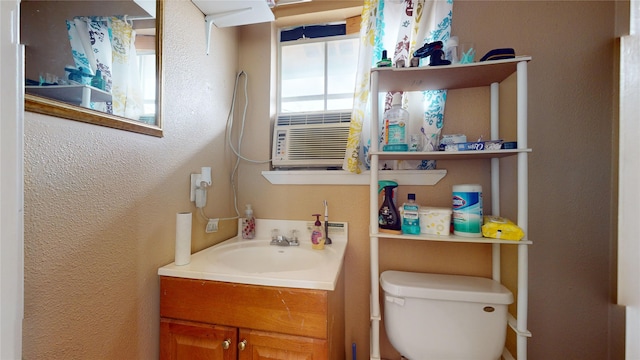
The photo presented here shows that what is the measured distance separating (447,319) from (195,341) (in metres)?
0.97

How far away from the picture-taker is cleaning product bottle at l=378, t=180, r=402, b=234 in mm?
1088

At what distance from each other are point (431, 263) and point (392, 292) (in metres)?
0.33

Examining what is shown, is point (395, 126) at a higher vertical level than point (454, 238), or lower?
higher

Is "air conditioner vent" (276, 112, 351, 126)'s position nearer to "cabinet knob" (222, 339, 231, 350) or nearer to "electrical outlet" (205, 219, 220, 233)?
"electrical outlet" (205, 219, 220, 233)

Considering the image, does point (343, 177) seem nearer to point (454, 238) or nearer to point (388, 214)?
point (388, 214)

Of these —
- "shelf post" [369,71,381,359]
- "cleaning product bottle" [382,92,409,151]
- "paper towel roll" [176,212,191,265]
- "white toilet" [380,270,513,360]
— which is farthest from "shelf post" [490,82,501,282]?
"paper towel roll" [176,212,191,265]

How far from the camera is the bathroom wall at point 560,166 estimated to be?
1086mm

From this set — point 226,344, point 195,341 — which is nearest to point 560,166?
point 226,344

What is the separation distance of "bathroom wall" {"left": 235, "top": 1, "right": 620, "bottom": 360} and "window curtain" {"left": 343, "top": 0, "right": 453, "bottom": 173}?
0.12m

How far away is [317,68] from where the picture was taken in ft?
4.92

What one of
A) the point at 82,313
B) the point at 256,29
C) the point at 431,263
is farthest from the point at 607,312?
the point at 256,29

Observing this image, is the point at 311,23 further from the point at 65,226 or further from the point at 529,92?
the point at 65,226

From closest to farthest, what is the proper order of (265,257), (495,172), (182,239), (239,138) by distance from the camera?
1. (182,239)
2. (495,172)
3. (265,257)
4. (239,138)

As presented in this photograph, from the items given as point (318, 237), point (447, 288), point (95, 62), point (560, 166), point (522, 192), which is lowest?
point (447, 288)
